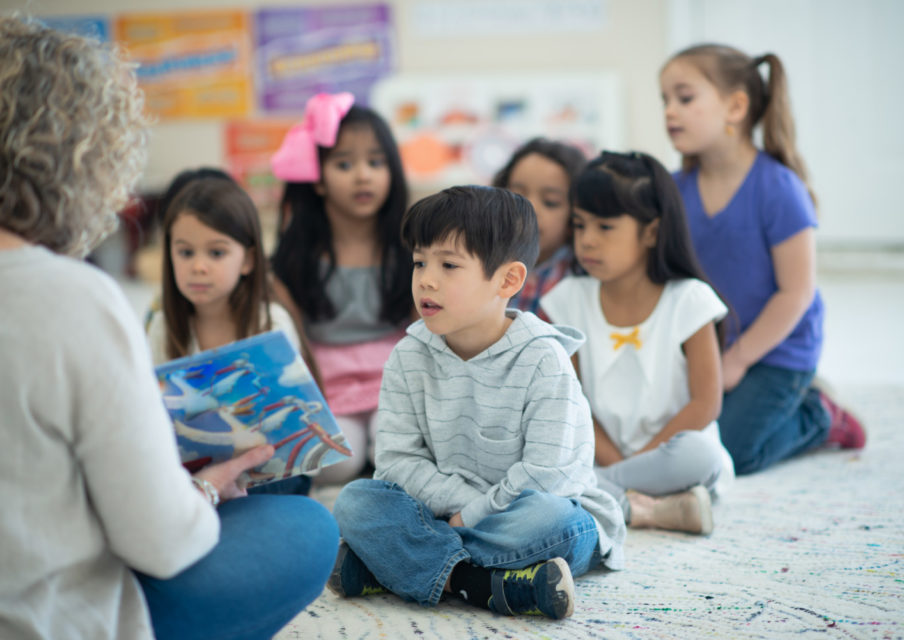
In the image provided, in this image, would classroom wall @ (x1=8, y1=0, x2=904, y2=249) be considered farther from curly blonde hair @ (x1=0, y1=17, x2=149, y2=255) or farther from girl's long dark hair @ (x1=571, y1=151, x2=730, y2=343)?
curly blonde hair @ (x1=0, y1=17, x2=149, y2=255)

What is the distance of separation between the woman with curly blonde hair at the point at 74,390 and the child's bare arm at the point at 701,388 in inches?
34.7

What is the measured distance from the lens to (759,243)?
5.66ft

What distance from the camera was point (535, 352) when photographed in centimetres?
113

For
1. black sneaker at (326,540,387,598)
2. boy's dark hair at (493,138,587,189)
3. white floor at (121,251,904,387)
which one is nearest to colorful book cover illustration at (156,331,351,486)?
black sneaker at (326,540,387,598)

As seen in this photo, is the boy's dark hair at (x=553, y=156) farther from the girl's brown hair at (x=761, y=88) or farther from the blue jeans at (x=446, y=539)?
the blue jeans at (x=446, y=539)

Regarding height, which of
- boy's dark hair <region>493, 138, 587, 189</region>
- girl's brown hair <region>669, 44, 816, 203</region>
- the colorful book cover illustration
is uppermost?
girl's brown hair <region>669, 44, 816, 203</region>

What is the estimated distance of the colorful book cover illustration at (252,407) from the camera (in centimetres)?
94

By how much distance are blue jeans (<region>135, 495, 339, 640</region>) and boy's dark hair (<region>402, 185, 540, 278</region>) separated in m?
0.39

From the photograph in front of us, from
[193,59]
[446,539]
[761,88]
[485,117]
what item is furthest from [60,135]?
[193,59]

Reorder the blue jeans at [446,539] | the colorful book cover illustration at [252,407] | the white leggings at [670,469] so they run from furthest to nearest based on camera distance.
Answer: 1. the white leggings at [670,469]
2. the blue jeans at [446,539]
3. the colorful book cover illustration at [252,407]

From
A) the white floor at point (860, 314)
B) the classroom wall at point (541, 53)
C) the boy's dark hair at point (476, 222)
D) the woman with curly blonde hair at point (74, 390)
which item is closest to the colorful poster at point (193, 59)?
the classroom wall at point (541, 53)

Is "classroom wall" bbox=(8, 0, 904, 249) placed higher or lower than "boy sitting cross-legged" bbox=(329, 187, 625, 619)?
higher

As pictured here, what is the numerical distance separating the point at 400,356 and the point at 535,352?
19 cm

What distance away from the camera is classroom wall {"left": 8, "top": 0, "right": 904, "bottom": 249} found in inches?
148
